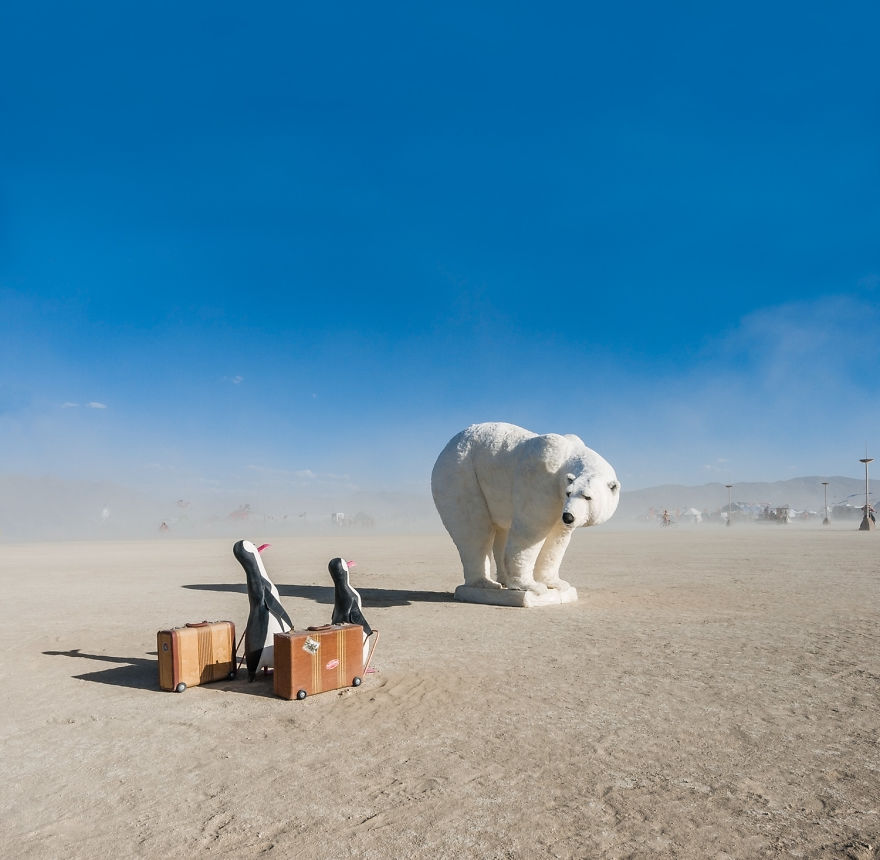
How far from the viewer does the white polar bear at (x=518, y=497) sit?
10.6 m

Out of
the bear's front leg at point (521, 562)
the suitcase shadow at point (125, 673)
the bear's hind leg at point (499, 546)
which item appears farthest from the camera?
the bear's hind leg at point (499, 546)

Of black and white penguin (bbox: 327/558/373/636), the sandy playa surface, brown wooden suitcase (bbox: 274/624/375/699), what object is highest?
black and white penguin (bbox: 327/558/373/636)

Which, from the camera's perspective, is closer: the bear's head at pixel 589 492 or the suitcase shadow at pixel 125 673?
the suitcase shadow at pixel 125 673

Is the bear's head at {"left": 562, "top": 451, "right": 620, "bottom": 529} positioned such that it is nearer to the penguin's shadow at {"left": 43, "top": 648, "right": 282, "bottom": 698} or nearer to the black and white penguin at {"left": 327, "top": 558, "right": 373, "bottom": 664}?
the black and white penguin at {"left": 327, "top": 558, "right": 373, "bottom": 664}

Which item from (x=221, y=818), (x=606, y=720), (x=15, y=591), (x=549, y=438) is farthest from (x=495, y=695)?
(x=15, y=591)

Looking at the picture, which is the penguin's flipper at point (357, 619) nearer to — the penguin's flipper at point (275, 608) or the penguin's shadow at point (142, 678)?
the penguin's flipper at point (275, 608)

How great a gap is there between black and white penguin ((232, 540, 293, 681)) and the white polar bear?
4.56m

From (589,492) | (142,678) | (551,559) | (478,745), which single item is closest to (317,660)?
(478,745)

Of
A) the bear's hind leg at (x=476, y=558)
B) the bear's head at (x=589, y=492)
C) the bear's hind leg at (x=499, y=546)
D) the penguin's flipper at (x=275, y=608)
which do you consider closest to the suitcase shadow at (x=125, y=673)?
the penguin's flipper at (x=275, y=608)

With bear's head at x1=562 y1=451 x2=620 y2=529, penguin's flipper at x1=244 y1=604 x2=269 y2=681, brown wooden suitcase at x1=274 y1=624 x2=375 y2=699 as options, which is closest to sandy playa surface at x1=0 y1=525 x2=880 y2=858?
brown wooden suitcase at x1=274 y1=624 x2=375 y2=699

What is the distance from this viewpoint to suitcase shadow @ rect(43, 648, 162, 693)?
6.75 m

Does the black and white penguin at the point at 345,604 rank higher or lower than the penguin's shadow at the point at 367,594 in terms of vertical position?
higher

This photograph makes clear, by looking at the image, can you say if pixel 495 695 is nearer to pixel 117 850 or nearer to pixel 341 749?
pixel 341 749

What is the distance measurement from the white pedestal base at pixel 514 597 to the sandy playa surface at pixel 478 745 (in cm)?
109
